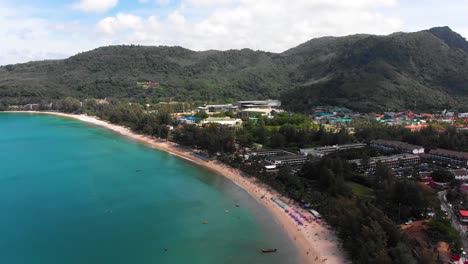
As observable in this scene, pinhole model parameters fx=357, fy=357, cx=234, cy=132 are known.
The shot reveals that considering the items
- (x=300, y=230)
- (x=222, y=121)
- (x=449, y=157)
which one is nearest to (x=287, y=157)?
(x=300, y=230)

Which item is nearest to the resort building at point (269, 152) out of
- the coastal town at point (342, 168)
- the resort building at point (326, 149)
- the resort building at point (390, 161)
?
the coastal town at point (342, 168)

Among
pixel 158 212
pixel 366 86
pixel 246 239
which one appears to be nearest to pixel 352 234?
pixel 246 239

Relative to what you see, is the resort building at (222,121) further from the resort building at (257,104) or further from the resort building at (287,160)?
the resort building at (287,160)

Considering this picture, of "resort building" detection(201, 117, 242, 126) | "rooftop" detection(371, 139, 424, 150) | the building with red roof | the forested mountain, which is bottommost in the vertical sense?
the building with red roof

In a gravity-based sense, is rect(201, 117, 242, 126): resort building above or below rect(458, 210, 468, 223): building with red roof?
above

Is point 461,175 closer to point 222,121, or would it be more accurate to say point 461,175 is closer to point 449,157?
point 449,157

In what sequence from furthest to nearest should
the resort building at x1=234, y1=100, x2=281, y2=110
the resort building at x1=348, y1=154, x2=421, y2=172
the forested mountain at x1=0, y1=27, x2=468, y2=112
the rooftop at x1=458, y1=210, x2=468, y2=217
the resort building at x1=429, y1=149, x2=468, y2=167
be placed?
the resort building at x1=234, y1=100, x2=281, y2=110
the forested mountain at x1=0, y1=27, x2=468, y2=112
the resort building at x1=429, y1=149, x2=468, y2=167
the resort building at x1=348, y1=154, x2=421, y2=172
the rooftop at x1=458, y1=210, x2=468, y2=217

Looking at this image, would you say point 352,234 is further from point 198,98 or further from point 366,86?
point 198,98

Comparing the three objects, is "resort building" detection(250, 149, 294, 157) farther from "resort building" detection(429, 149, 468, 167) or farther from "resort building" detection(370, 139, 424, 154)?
"resort building" detection(429, 149, 468, 167)

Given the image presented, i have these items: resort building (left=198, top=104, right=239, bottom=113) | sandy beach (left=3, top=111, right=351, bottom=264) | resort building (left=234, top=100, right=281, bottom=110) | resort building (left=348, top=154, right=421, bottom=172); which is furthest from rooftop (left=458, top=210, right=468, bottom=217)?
resort building (left=234, top=100, right=281, bottom=110)
